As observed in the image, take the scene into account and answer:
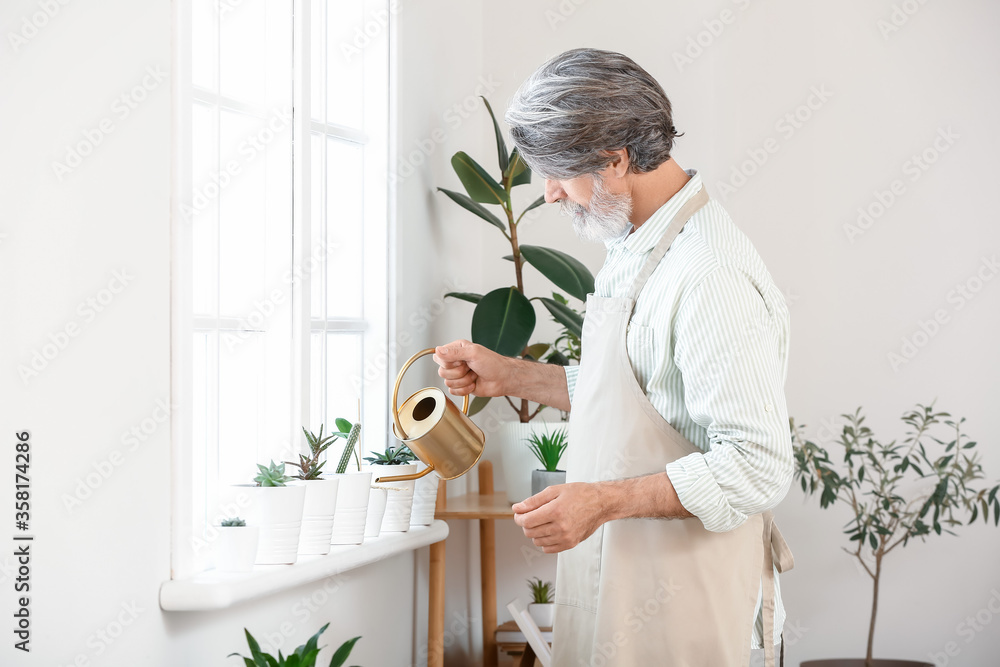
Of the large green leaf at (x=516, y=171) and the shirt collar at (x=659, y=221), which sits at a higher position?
the large green leaf at (x=516, y=171)

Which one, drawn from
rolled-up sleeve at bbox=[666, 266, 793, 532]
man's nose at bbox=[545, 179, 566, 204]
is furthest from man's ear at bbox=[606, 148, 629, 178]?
rolled-up sleeve at bbox=[666, 266, 793, 532]

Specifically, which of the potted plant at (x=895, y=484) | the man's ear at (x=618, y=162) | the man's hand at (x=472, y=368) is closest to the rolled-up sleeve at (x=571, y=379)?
the man's hand at (x=472, y=368)

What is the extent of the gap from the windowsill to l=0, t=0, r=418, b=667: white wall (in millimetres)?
50

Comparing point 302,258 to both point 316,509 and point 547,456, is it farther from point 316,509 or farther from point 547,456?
point 547,456

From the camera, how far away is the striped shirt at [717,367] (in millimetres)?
1240

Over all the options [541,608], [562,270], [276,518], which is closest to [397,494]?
[276,518]

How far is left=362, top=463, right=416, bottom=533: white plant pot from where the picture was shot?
2076 millimetres

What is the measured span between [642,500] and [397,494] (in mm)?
954

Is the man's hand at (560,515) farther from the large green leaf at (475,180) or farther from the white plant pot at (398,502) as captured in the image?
the large green leaf at (475,180)

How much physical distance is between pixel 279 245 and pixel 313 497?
61cm

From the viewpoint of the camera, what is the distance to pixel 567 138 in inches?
53.0

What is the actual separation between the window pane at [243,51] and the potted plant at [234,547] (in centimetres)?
93

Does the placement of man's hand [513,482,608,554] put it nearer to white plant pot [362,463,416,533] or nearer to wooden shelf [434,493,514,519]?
white plant pot [362,463,416,533]

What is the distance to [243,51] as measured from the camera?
1930mm
